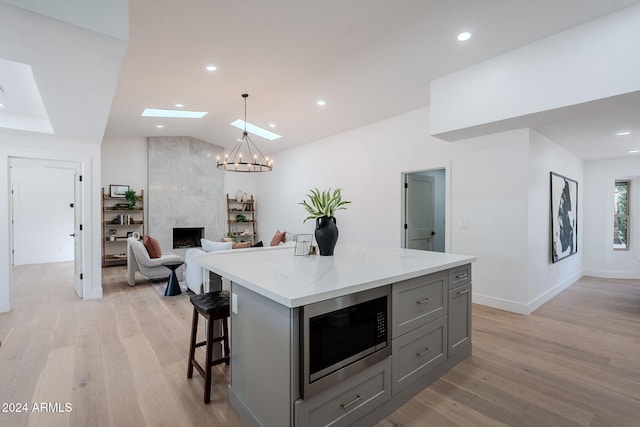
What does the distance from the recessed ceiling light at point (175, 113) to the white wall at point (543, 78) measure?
178 inches

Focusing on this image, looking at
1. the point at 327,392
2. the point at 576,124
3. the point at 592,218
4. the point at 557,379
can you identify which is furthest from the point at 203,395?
the point at 592,218

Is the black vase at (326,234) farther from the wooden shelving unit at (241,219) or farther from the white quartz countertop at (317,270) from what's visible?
the wooden shelving unit at (241,219)

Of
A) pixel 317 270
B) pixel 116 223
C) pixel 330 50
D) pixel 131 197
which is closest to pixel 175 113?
pixel 131 197

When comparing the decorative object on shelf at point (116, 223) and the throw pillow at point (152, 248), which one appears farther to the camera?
the decorative object on shelf at point (116, 223)

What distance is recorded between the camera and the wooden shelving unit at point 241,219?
29.3 ft

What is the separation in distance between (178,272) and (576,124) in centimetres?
616

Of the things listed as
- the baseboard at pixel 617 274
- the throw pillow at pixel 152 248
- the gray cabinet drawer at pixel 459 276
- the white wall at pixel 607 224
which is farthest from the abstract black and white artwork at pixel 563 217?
the throw pillow at pixel 152 248

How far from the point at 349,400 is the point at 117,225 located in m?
7.83

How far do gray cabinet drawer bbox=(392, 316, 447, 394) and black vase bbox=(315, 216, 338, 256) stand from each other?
36.6 inches

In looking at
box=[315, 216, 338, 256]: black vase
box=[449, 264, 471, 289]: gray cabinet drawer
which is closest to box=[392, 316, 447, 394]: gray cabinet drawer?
box=[449, 264, 471, 289]: gray cabinet drawer

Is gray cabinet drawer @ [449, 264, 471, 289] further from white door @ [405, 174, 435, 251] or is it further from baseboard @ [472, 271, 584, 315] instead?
white door @ [405, 174, 435, 251]

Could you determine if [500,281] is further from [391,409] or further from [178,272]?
[178,272]

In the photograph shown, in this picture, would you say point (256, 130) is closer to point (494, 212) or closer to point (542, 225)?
point (494, 212)

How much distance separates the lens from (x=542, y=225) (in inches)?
165
